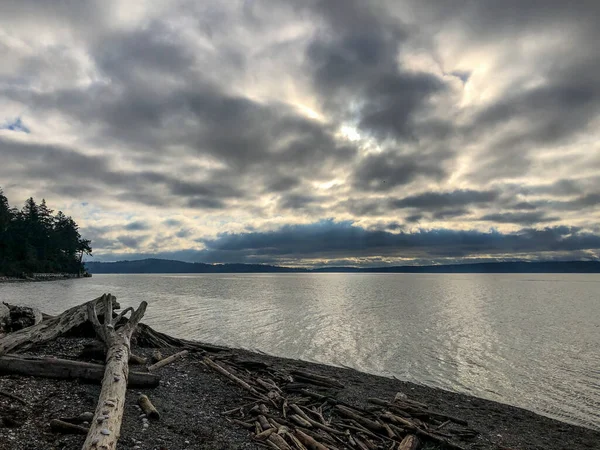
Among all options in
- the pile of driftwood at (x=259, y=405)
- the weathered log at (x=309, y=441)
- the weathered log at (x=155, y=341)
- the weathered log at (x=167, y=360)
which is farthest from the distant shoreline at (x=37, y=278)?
the weathered log at (x=309, y=441)

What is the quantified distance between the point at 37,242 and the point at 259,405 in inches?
5486

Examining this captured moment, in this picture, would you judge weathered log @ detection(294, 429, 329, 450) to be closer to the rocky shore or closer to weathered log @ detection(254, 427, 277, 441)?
the rocky shore

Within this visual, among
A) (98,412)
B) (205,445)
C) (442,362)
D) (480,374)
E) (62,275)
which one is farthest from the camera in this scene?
(62,275)

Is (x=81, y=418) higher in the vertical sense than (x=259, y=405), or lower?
higher

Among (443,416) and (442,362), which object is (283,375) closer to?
(443,416)

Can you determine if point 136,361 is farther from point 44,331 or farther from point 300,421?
point 300,421

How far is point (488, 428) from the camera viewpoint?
13.2 m

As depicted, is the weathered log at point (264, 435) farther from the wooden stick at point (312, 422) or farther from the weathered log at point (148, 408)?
the weathered log at point (148, 408)

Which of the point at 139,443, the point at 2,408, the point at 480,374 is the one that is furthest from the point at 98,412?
the point at 480,374

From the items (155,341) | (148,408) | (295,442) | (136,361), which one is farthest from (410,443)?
(155,341)

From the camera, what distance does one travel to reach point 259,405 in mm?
11578

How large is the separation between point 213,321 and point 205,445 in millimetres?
32373

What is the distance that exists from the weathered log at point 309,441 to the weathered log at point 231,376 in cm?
309

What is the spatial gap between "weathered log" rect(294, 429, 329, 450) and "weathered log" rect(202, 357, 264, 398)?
122 inches
